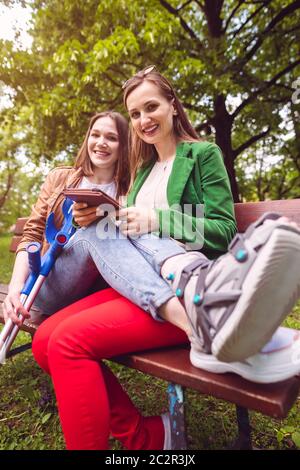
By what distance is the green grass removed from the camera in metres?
1.84

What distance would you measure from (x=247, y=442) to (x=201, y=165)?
1.19 m

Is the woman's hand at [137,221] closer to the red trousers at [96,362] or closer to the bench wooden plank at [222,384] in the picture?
the red trousers at [96,362]

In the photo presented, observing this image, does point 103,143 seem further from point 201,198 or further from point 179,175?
point 201,198

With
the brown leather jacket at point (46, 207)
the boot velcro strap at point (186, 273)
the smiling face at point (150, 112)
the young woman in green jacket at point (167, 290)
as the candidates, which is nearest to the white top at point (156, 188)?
the young woman in green jacket at point (167, 290)

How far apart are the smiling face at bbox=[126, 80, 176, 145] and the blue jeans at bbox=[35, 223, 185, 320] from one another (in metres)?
0.63

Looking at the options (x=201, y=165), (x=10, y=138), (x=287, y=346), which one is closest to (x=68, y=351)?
(x=287, y=346)

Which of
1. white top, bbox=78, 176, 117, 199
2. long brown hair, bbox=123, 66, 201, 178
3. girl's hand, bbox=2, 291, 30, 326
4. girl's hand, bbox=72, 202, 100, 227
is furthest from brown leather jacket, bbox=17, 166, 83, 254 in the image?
girl's hand, bbox=72, 202, 100, 227

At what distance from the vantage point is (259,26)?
6664mm

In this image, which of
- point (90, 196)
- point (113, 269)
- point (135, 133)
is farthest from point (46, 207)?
point (113, 269)

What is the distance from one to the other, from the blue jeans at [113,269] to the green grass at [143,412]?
71 centimetres

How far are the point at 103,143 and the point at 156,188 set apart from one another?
2.01 feet

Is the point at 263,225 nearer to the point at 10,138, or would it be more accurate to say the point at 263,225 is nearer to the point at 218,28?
the point at 218,28

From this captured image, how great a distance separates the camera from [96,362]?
1273 millimetres

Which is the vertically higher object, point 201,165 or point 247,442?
point 201,165
